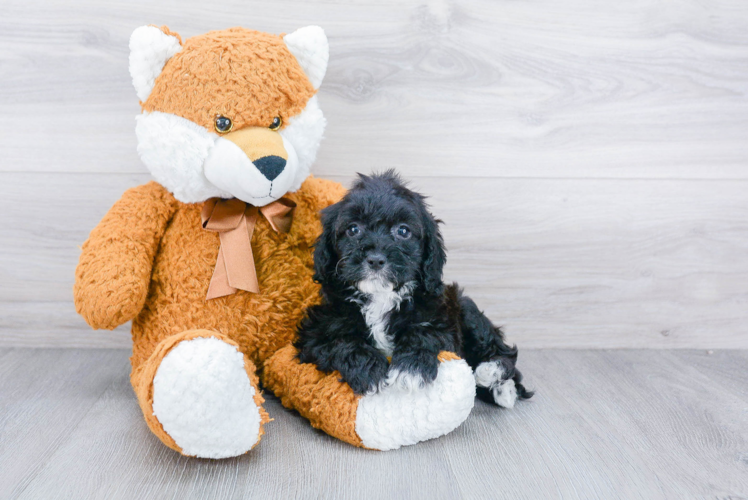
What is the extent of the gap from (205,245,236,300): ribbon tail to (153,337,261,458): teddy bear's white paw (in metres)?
0.24

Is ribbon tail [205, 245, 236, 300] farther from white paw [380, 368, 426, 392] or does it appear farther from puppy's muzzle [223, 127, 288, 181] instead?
white paw [380, 368, 426, 392]

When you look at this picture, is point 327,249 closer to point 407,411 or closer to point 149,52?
point 407,411

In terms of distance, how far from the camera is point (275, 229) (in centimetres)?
134

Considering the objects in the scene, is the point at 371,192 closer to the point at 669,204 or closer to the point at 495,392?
the point at 495,392

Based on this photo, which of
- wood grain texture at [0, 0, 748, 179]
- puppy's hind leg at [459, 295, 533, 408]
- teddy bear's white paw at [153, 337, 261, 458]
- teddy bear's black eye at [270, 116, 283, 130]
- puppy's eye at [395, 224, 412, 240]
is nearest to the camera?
teddy bear's white paw at [153, 337, 261, 458]

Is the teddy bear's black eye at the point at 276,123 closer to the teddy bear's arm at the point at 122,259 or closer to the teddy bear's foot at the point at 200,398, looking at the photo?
the teddy bear's arm at the point at 122,259

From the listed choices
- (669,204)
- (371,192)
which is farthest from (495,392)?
(669,204)

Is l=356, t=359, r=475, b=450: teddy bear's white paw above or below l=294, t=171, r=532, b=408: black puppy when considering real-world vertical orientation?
below

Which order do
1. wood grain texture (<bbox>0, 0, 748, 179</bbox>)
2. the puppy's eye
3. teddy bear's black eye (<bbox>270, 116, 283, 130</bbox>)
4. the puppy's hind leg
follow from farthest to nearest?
wood grain texture (<bbox>0, 0, 748, 179</bbox>) → the puppy's hind leg → teddy bear's black eye (<bbox>270, 116, 283, 130</bbox>) → the puppy's eye

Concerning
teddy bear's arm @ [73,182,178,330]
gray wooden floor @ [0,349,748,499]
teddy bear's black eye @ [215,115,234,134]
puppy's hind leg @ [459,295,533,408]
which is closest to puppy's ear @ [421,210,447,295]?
puppy's hind leg @ [459,295,533,408]

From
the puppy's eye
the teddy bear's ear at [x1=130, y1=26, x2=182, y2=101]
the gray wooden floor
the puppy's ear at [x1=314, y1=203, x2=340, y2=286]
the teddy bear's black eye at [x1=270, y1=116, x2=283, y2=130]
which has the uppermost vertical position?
the teddy bear's ear at [x1=130, y1=26, x2=182, y2=101]

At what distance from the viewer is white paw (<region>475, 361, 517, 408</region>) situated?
4.43 ft

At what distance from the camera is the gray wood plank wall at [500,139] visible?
1.58 metres

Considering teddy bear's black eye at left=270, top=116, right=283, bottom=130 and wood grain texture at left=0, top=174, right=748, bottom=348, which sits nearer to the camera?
teddy bear's black eye at left=270, top=116, right=283, bottom=130
